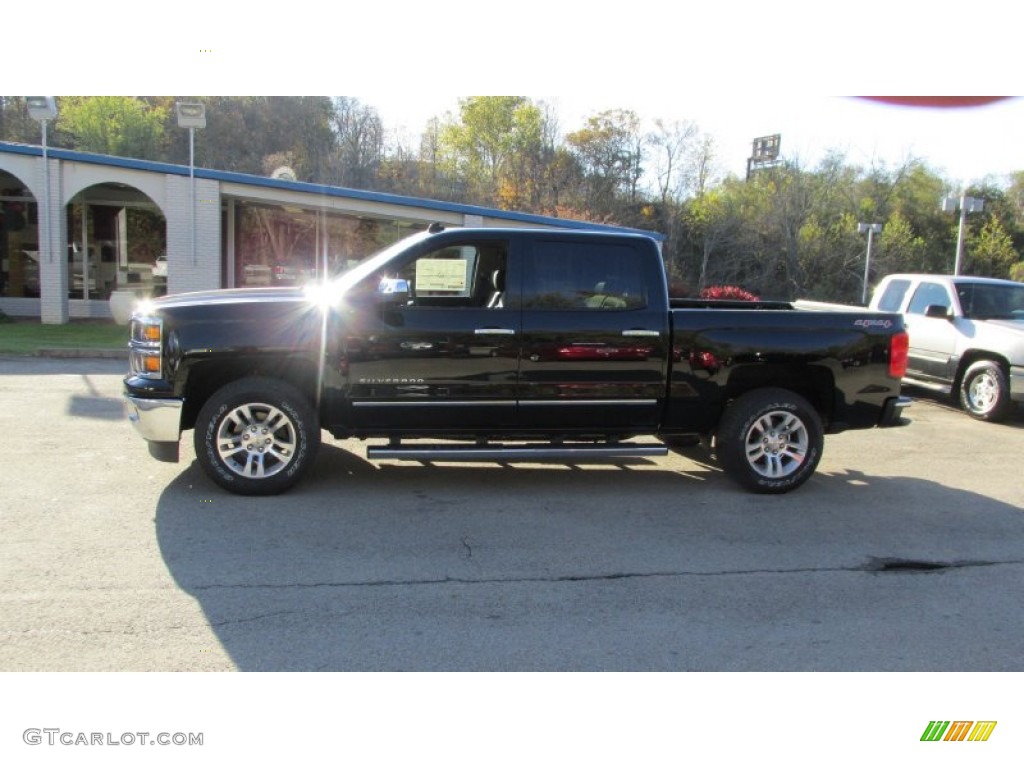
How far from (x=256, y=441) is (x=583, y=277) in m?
2.79

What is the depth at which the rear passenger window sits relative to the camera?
618 centimetres

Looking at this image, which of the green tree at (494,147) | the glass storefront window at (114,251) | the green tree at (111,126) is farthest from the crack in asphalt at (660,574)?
the green tree at (111,126)

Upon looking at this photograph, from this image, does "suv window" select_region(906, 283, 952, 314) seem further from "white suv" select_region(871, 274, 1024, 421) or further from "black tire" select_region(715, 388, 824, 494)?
"black tire" select_region(715, 388, 824, 494)

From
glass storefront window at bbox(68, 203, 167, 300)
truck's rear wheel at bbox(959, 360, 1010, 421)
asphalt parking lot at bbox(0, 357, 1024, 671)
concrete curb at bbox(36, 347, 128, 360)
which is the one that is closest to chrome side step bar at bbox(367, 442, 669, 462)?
asphalt parking lot at bbox(0, 357, 1024, 671)

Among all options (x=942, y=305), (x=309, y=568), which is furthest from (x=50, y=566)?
(x=942, y=305)

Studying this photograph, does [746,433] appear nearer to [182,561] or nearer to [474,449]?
[474,449]

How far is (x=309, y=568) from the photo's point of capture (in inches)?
184

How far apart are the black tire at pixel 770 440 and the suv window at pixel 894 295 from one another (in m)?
6.45

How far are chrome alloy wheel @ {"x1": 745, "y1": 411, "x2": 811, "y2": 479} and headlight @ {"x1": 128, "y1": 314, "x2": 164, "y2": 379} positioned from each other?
4.53 meters

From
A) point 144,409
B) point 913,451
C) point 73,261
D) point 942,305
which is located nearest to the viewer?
point 144,409

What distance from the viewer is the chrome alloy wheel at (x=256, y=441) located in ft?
19.1

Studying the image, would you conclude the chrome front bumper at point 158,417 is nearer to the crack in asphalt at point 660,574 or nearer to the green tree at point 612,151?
the crack in asphalt at point 660,574

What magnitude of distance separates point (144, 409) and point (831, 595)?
15.7ft

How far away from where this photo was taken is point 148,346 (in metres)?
5.76
